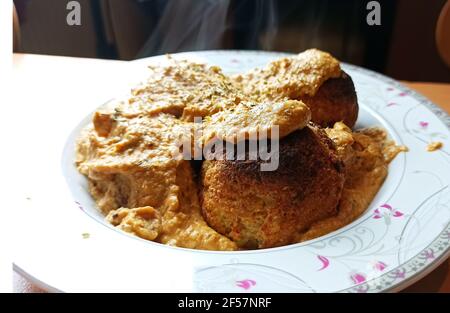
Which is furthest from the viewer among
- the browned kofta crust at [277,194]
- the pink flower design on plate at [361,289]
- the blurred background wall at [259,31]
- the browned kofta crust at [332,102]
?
the blurred background wall at [259,31]

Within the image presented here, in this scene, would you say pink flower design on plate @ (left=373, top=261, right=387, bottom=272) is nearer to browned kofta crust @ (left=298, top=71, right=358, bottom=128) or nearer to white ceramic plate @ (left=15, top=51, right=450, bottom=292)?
white ceramic plate @ (left=15, top=51, right=450, bottom=292)

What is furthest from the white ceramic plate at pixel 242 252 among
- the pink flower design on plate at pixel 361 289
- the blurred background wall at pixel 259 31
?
the blurred background wall at pixel 259 31

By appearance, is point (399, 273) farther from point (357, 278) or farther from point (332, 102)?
point (332, 102)

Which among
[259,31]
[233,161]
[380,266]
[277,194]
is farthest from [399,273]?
[259,31]

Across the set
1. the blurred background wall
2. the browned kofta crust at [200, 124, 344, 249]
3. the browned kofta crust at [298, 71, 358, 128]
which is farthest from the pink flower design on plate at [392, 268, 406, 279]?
the blurred background wall

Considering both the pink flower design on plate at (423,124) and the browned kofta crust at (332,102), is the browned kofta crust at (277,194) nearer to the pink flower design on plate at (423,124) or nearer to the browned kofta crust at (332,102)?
the browned kofta crust at (332,102)
